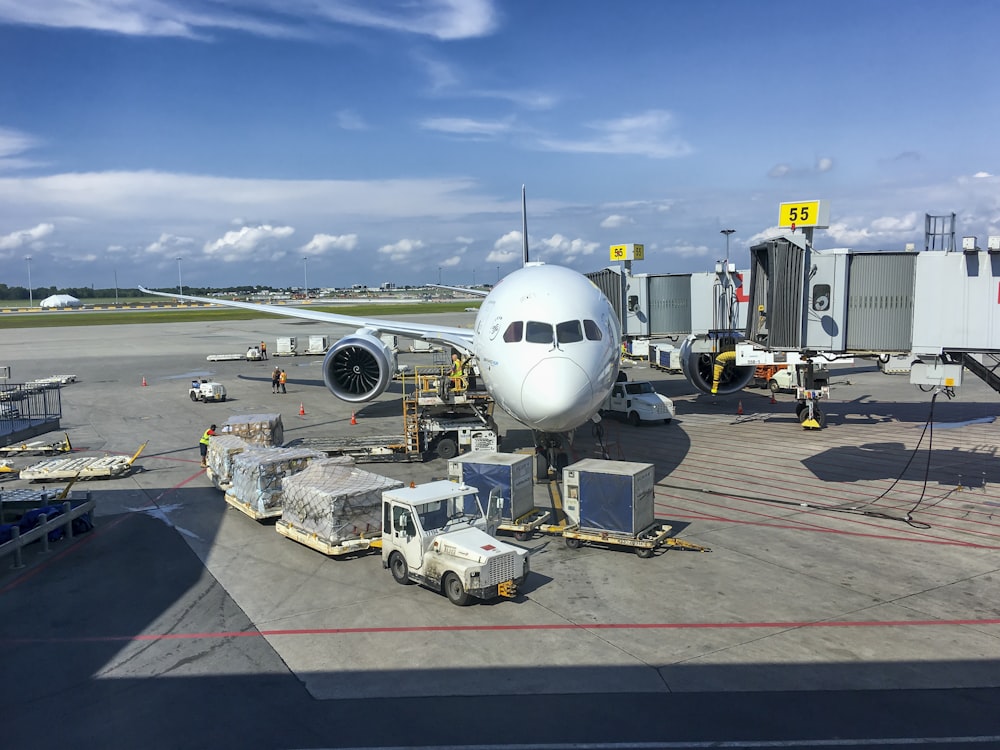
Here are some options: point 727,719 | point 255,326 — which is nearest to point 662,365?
point 727,719

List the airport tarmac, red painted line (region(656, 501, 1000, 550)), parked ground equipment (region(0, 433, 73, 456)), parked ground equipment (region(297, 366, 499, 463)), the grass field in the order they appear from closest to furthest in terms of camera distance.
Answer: the airport tarmac
red painted line (region(656, 501, 1000, 550))
parked ground equipment (region(297, 366, 499, 463))
parked ground equipment (region(0, 433, 73, 456))
the grass field

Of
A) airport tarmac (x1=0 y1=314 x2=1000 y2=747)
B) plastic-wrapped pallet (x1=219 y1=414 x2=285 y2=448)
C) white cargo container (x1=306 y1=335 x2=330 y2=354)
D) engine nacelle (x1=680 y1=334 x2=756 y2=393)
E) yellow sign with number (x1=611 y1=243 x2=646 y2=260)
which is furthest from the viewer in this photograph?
white cargo container (x1=306 y1=335 x2=330 y2=354)

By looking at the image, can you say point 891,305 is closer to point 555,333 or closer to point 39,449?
point 555,333

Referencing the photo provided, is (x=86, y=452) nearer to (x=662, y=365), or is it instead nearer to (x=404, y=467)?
(x=404, y=467)

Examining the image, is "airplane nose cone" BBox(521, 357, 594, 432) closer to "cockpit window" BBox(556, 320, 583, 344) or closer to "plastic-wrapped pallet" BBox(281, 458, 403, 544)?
"cockpit window" BBox(556, 320, 583, 344)

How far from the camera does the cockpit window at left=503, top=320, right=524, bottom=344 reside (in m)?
18.3

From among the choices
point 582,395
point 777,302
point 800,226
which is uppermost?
point 800,226

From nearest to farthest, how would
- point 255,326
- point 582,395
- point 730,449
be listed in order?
point 582,395 → point 730,449 → point 255,326

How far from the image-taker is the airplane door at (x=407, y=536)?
1377 cm

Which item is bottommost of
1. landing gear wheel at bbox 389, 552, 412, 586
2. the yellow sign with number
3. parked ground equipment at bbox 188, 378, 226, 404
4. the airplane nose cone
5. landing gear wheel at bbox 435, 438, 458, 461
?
landing gear wheel at bbox 389, 552, 412, 586

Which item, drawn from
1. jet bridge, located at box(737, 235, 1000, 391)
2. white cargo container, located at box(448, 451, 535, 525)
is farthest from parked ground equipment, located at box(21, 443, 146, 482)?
jet bridge, located at box(737, 235, 1000, 391)

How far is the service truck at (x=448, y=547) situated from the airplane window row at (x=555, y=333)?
4.46m

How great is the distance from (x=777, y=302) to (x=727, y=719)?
48.8 ft

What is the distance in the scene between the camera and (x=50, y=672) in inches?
431
